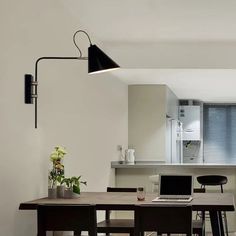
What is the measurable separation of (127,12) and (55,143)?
150cm

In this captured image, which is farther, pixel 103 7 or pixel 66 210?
pixel 103 7

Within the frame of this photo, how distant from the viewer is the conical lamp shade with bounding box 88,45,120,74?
3750 millimetres

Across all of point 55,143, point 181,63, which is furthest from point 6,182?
point 181,63

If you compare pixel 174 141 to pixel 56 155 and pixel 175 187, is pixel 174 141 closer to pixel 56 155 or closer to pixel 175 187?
pixel 175 187

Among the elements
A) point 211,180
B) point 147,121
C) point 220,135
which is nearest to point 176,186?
point 211,180

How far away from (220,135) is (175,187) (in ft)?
23.6

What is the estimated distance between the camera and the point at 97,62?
375cm

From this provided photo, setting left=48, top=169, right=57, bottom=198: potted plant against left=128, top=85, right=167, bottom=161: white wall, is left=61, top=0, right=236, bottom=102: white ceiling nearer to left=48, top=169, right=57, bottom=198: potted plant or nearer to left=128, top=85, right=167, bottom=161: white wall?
left=128, top=85, right=167, bottom=161: white wall

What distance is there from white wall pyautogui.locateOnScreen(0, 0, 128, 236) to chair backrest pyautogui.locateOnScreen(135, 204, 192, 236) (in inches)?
34.2

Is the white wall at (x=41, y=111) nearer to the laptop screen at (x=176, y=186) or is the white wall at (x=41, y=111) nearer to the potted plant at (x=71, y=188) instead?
the potted plant at (x=71, y=188)

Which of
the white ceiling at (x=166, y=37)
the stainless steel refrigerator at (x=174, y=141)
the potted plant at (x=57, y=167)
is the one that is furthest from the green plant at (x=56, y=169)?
the stainless steel refrigerator at (x=174, y=141)

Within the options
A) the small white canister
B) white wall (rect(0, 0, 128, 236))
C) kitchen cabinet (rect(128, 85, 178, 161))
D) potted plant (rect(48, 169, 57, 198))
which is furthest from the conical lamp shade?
kitchen cabinet (rect(128, 85, 178, 161))

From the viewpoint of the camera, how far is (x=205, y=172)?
269 inches

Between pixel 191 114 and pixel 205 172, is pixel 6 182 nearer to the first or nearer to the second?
pixel 205 172
